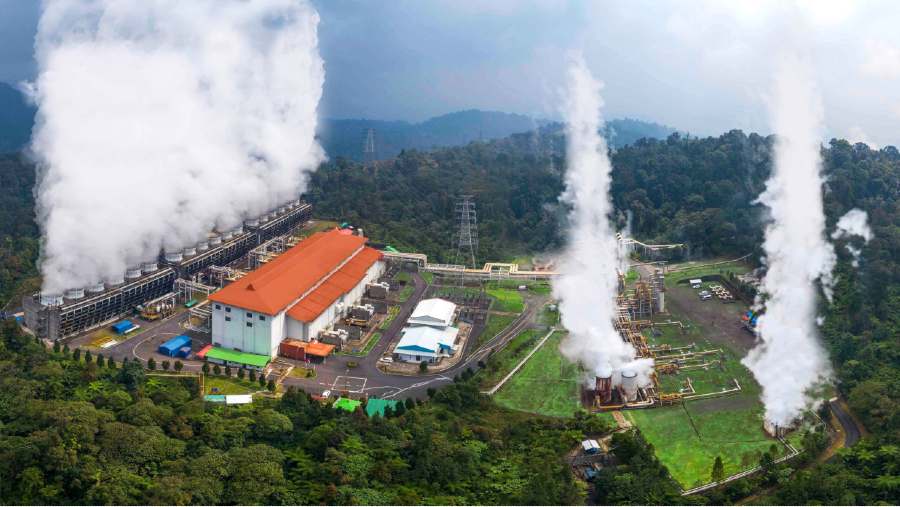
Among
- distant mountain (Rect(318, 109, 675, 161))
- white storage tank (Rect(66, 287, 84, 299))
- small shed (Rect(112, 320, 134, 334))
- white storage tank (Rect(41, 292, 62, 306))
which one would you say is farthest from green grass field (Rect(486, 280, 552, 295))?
distant mountain (Rect(318, 109, 675, 161))

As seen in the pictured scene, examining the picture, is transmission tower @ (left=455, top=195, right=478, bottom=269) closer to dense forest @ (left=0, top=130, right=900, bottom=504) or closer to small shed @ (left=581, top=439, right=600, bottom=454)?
dense forest @ (left=0, top=130, right=900, bottom=504)

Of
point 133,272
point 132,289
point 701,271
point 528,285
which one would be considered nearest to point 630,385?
point 528,285

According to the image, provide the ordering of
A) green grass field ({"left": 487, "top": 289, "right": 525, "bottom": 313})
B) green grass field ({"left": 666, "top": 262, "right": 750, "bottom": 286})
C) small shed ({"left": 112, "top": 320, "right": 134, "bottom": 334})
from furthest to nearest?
green grass field ({"left": 666, "top": 262, "right": 750, "bottom": 286}) → green grass field ({"left": 487, "top": 289, "right": 525, "bottom": 313}) → small shed ({"left": 112, "top": 320, "right": 134, "bottom": 334})

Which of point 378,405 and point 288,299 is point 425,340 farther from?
point 288,299

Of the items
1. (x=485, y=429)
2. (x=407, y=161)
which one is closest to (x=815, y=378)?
(x=485, y=429)

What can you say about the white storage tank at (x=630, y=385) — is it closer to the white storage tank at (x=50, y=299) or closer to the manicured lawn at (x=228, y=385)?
the manicured lawn at (x=228, y=385)

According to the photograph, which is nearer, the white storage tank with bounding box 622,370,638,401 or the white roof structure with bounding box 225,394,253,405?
the white roof structure with bounding box 225,394,253,405

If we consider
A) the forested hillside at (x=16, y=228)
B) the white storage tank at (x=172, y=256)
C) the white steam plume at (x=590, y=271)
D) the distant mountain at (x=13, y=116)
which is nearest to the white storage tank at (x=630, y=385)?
the white steam plume at (x=590, y=271)
